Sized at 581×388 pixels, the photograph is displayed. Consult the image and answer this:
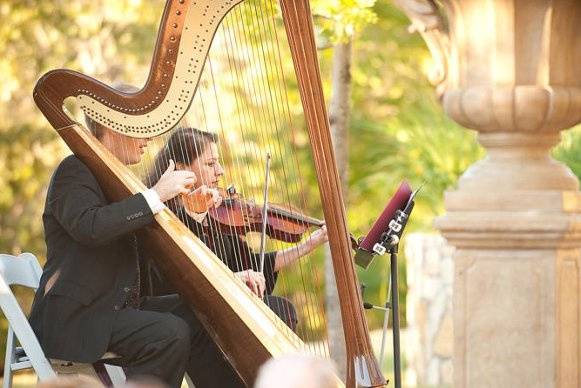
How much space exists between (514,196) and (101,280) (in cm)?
127

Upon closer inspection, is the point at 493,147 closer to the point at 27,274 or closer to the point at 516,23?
the point at 516,23

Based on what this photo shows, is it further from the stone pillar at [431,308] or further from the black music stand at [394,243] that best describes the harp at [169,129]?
the stone pillar at [431,308]

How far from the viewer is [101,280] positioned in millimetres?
3914

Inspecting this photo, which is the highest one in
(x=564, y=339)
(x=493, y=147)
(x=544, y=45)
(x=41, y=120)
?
(x=544, y=45)

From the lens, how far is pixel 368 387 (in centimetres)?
353

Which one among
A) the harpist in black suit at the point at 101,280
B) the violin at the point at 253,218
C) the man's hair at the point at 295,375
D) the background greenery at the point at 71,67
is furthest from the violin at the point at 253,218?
the background greenery at the point at 71,67

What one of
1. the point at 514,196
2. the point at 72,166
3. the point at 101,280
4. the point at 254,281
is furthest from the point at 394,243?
the point at 72,166

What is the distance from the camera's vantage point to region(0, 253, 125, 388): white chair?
149 inches

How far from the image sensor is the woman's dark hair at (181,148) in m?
4.04

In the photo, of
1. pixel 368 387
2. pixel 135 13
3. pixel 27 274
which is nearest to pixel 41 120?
pixel 135 13

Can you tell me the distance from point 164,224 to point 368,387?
0.80m

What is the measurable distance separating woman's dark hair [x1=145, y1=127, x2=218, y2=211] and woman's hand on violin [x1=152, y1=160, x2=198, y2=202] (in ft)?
0.57

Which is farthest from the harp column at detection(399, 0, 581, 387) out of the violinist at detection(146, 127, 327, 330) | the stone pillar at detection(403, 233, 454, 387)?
the stone pillar at detection(403, 233, 454, 387)

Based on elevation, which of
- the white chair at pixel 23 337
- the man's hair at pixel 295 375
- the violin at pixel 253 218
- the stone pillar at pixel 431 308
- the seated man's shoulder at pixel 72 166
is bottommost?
the stone pillar at pixel 431 308
